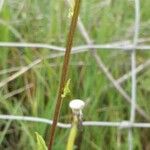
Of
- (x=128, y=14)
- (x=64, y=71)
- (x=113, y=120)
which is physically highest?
(x=128, y=14)

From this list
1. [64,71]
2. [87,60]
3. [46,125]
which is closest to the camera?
[64,71]

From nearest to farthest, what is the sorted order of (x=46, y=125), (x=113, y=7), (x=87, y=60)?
(x=46, y=125), (x=87, y=60), (x=113, y=7)

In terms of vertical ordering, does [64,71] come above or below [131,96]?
below

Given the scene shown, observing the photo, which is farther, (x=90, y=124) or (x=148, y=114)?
(x=148, y=114)

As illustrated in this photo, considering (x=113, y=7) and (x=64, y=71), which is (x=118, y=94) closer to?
(x=113, y=7)

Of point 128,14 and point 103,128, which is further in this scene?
point 128,14

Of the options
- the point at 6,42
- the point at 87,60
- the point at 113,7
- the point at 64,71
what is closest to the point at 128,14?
the point at 113,7

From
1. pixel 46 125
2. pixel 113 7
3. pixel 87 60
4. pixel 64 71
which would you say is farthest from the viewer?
pixel 113 7

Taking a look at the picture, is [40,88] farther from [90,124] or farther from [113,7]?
[113,7]

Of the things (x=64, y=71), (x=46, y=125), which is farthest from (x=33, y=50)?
(x=64, y=71)
